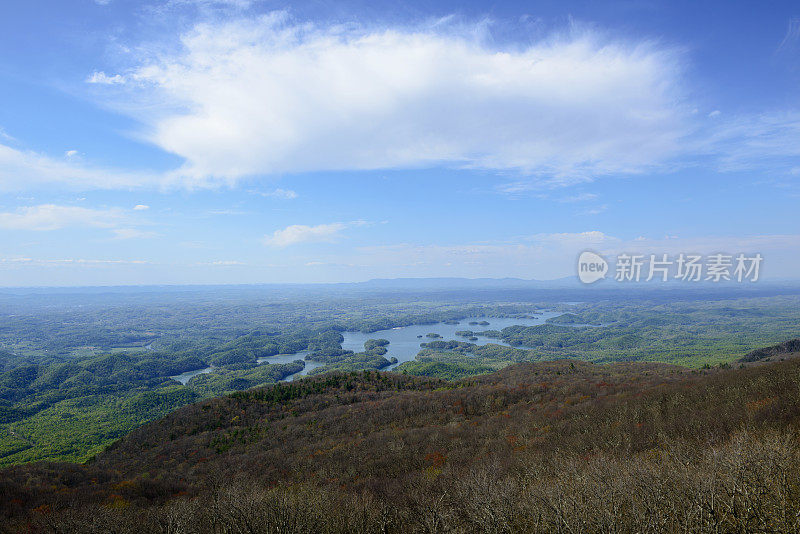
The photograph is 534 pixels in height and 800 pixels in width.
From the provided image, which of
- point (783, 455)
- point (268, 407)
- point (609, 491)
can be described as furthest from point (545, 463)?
point (268, 407)

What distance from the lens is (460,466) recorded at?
22547 millimetres

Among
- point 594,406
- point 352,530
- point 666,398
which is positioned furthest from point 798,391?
point 352,530

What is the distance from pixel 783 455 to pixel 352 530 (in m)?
14.0

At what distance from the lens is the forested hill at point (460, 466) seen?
11047 millimetres

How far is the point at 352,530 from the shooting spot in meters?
12.4

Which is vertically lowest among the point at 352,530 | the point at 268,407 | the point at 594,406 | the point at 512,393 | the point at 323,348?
the point at 323,348

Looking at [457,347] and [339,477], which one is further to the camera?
[457,347]

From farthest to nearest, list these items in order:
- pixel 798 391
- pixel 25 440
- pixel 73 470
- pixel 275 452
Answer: pixel 25 440
pixel 275 452
pixel 73 470
pixel 798 391

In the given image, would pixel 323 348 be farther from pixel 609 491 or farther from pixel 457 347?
pixel 609 491

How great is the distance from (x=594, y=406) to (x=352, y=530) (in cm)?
2611

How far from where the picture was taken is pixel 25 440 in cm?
7825

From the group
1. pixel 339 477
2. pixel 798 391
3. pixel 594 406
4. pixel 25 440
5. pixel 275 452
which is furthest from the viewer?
pixel 25 440

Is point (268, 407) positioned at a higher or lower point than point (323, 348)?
higher

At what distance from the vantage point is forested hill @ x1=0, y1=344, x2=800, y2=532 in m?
11.0
